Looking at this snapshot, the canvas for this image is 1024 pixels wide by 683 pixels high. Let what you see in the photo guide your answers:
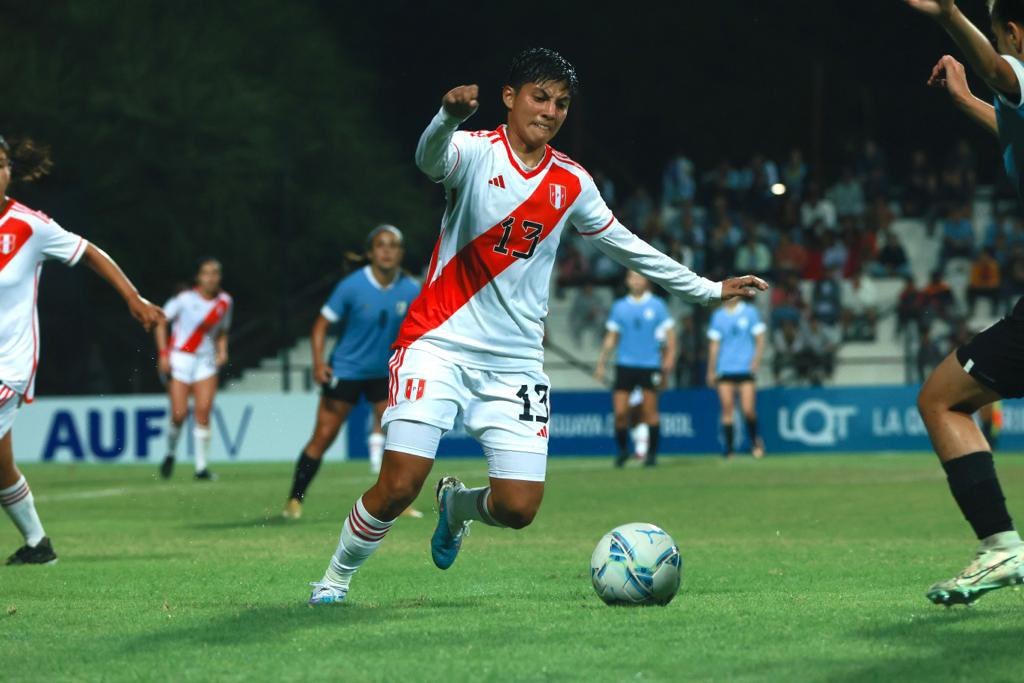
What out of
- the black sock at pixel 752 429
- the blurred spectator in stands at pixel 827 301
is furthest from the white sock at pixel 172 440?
the blurred spectator in stands at pixel 827 301

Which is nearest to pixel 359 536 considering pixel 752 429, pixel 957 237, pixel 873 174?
pixel 752 429

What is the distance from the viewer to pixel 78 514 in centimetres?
1422

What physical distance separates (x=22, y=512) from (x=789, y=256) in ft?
65.2

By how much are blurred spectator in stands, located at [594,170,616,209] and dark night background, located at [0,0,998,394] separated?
1.44 ft

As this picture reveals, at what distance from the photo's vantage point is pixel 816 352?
83.8 feet

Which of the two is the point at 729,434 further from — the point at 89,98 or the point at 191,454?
the point at 89,98

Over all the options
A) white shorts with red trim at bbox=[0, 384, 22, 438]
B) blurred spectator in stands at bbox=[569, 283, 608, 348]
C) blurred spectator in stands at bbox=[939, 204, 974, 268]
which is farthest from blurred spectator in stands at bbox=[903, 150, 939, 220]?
white shorts with red trim at bbox=[0, 384, 22, 438]

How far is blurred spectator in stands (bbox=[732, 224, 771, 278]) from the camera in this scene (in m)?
27.4

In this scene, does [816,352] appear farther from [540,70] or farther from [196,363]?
[540,70]

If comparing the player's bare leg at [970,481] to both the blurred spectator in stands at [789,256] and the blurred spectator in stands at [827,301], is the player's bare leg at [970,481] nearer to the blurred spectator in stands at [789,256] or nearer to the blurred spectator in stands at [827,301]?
the blurred spectator in stands at [827,301]

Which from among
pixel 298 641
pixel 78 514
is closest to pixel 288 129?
pixel 78 514

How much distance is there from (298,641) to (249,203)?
77.8 ft

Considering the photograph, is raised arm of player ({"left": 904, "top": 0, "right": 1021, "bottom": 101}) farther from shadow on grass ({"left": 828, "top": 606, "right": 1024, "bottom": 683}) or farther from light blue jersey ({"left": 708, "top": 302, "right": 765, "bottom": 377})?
light blue jersey ({"left": 708, "top": 302, "right": 765, "bottom": 377})

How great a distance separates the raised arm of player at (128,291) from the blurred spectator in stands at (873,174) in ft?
73.7
